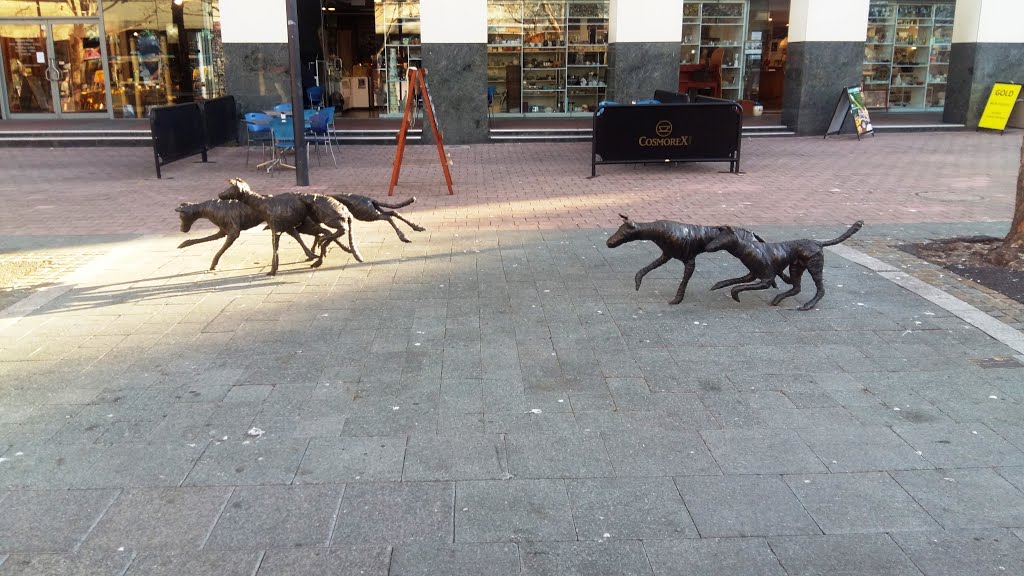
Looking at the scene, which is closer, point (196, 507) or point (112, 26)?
point (196, 507)

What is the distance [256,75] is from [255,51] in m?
0.44

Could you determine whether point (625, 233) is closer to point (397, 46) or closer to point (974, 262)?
point (974, 262)

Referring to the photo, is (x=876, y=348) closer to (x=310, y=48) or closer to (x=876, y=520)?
(x=876, y=520)

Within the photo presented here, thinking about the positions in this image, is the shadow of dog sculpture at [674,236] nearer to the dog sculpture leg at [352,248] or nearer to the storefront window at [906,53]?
the dog sculpture leg at [352,248]

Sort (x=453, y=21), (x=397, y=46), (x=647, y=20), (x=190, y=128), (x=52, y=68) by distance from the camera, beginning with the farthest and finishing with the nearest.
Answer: (x=397, y=46) < (x=52, y=68) < (x=647, y=20) < (x=453, y=21) < (x=190, y=128)

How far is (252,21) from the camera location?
1581 centimetres

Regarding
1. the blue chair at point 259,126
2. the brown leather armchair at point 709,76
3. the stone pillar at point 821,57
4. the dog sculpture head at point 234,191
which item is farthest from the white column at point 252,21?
the stone pillar at point 821,57

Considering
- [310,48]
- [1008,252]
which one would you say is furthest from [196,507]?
[310,48]

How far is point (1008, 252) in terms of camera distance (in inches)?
285

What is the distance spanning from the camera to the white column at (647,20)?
16734 millimetres

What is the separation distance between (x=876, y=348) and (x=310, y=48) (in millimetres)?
17809

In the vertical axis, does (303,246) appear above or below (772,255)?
below

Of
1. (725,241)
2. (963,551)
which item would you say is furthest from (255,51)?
(963,551)

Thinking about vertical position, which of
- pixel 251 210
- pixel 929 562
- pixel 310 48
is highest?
pixel 310 48
